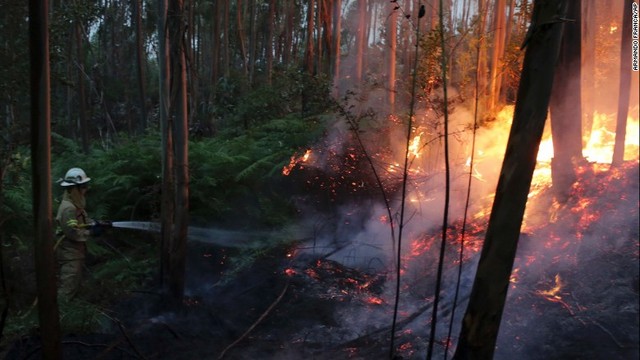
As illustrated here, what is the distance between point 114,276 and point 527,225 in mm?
6526

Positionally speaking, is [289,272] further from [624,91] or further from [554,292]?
[624,91]

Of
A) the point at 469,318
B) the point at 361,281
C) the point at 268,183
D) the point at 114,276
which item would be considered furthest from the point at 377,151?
the point at 469,318

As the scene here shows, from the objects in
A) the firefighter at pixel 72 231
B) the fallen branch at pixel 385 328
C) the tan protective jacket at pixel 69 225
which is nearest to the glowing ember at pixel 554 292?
the fallen branch at pixel 385 328

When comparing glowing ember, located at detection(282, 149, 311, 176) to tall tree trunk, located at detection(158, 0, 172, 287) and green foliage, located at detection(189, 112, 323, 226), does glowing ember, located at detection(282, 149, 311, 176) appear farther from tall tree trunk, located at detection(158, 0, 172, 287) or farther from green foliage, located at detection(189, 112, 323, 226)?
tall tree trunk, located at detection(158, 0, 172, 287)

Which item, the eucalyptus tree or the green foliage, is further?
the green foliage

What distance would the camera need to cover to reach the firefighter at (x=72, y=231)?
6867 millimetres

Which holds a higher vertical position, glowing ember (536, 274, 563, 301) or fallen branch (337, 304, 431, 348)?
glowing ember (536, 274, 563, 301)

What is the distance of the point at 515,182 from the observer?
371cm

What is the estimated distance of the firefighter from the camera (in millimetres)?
6867

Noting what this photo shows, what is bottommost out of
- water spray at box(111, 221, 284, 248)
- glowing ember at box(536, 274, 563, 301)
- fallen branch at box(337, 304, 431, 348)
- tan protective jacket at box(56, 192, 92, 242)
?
fallen branch at box(337, 304, 431, 348)

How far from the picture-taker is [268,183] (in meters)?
10.4

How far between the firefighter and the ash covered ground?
1064 millimetres

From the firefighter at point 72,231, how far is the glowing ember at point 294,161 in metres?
4.18

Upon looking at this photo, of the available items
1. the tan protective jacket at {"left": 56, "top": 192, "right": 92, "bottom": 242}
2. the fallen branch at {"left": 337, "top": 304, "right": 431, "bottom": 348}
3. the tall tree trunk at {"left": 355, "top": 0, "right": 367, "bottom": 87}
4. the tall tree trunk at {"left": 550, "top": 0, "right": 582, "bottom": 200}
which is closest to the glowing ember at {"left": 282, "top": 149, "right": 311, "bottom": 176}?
the tan protective jacket at {"left": 56, "top": 192, "right": 92, "bottom": 242}
